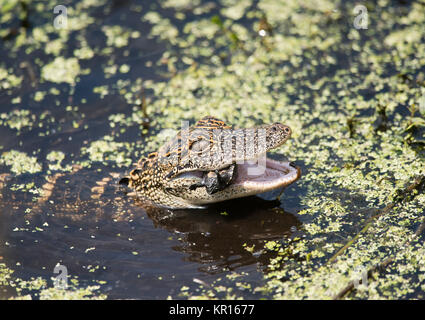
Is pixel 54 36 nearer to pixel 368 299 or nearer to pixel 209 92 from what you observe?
pixel 209 92

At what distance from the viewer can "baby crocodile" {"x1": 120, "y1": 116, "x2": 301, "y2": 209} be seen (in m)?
5.43

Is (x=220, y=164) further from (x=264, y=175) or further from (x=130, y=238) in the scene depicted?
(x=130, y=238)

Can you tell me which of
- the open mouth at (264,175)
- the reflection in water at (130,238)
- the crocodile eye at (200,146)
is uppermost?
the crocodile eye at (200,146)

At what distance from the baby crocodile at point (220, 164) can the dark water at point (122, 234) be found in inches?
12.8

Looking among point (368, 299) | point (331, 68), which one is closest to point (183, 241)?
point (368, 299)

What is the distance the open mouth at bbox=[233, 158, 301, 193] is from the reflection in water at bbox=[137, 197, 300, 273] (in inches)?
14.3

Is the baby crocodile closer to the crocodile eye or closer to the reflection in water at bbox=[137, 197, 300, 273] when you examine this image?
the crocodile eye

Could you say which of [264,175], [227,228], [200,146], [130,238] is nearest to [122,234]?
[130,238]

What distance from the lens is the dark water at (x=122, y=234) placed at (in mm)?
5148

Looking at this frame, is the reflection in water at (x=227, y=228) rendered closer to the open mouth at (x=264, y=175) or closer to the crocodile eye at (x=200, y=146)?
the open mouth at (x=264, y=175)

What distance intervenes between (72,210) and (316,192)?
2.58m

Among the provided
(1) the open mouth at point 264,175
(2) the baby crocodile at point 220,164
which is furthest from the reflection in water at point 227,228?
(1) the open mouth at point 264,175

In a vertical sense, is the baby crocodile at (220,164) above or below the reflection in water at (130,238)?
above

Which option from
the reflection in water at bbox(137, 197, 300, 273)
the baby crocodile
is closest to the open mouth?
the baby crocodile
